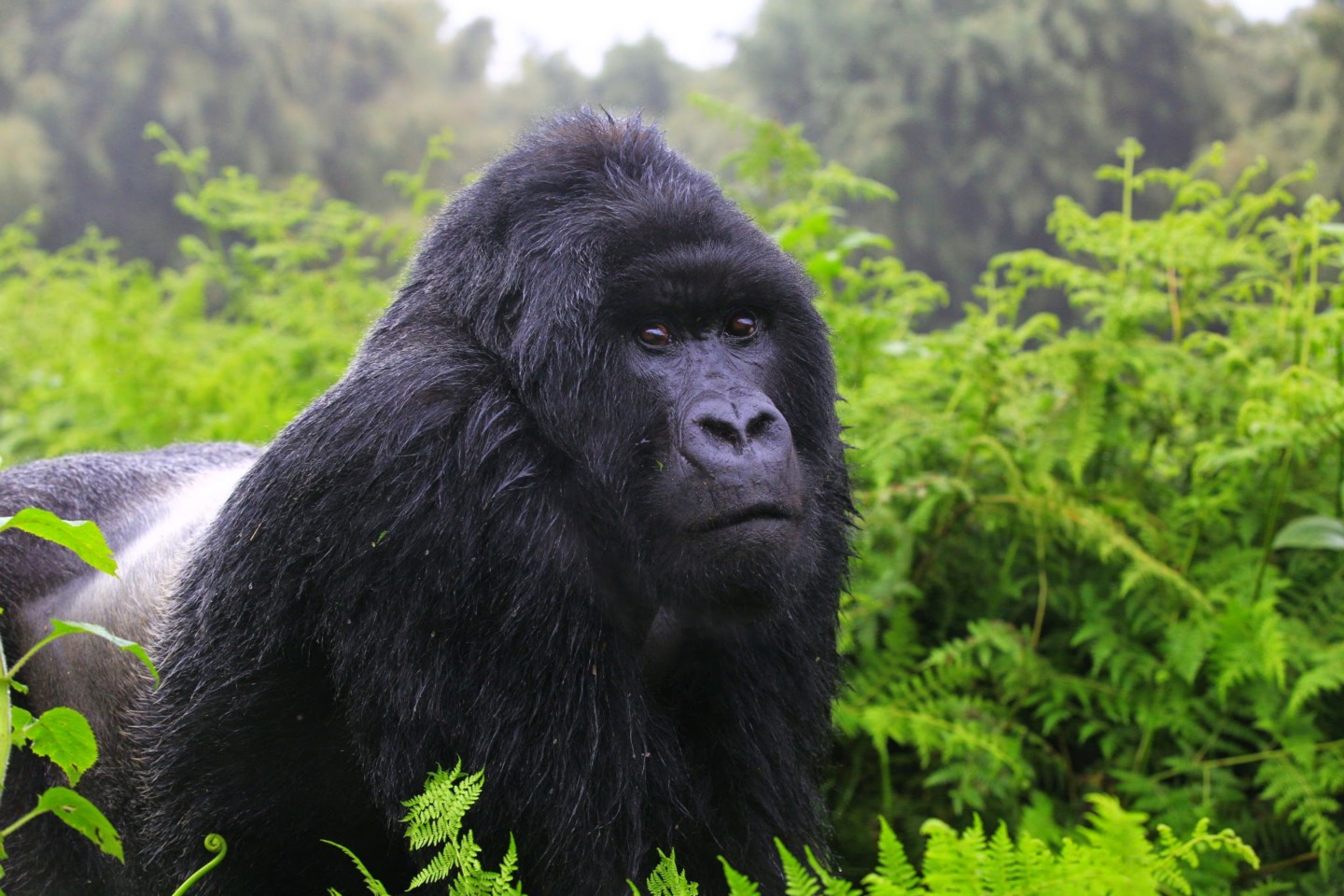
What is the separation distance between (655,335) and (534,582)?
1.90ft

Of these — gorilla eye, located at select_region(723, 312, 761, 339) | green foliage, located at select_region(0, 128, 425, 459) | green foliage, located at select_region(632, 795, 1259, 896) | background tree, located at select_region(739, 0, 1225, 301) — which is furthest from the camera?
background tree, located at select_region(739, 0, 1225, 301)

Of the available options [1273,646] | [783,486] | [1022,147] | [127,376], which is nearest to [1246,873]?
[1273,646]

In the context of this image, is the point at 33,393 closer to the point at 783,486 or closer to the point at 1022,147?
the point at 783,486

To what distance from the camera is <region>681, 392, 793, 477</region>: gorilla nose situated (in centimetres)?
214

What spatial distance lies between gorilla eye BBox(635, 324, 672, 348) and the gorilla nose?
0.21 meters

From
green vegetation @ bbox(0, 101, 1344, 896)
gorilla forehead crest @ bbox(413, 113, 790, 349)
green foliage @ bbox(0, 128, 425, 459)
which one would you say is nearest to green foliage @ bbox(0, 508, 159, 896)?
gorilla forehead crest @ bbox(413, 113, 790, 349)

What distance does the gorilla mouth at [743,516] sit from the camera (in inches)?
84.3

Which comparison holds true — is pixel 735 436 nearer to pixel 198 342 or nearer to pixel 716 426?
pixel 716 426

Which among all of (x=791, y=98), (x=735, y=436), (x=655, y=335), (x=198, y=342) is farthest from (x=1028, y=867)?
(x=791, y=98)

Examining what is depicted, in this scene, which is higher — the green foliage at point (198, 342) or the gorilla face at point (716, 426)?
the gorilla face at point (716, 426)

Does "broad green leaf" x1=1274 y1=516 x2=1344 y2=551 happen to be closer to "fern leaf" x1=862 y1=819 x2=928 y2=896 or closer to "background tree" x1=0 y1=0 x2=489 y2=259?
"fern leaf" x1=862 y1=819 x2=928 y2=896

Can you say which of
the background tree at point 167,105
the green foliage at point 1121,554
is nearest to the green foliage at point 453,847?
the green foliage at point 1121,554

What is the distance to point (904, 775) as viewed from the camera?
364 cm

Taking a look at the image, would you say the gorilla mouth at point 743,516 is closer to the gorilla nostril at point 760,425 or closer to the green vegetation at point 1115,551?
the gorilla nostril at point 760,425
